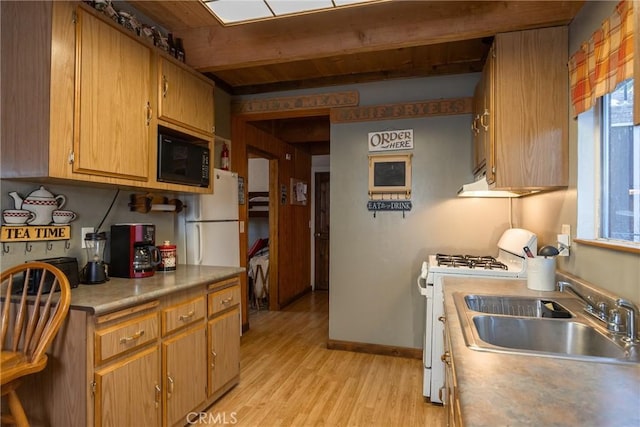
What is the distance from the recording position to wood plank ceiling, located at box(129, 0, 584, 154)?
2.08 m

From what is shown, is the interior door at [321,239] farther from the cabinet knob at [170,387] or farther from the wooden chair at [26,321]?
the wooden chair at [26,321]

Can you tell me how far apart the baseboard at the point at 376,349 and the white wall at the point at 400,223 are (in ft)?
0.14

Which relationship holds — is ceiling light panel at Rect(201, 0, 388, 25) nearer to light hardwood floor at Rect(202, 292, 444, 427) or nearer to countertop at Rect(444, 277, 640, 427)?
countertop at Rect(444, 277, 640, 427)

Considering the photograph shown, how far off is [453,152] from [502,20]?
3.83 ft

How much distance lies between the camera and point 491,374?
0.91m

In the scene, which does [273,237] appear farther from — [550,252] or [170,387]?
[550,252]

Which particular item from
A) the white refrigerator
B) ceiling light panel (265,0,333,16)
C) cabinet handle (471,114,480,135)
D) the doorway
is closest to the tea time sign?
the white refrigerator

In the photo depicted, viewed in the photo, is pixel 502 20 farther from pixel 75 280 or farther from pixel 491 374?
pixel 75 280

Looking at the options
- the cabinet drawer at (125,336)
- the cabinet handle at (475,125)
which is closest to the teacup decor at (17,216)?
the cabinet drawer at (125,336)

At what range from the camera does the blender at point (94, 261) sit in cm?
197

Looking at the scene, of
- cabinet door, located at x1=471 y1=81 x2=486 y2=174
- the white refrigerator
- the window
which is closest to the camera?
the window

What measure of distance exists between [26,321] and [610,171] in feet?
9.12

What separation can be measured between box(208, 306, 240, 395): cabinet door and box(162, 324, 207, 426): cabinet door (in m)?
0.08

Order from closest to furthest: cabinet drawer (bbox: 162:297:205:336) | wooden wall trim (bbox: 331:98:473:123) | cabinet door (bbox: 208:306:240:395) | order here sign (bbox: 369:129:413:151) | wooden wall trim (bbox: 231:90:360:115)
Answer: cabinet drawer (bbox: 162:297:205:336) → cabinet door (bbox: 208:306:240:395) → wooden wall trim (bbox: 331:98:473:123) → order here sign (bbox: 369:129:413:151) → wooden wall trim (bbox: 231:90:360:115)
